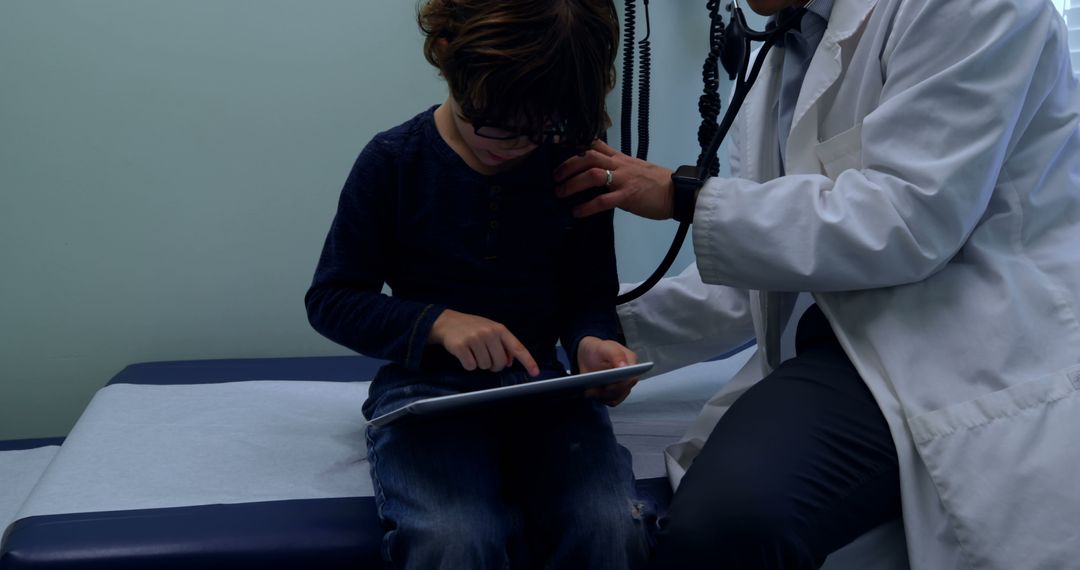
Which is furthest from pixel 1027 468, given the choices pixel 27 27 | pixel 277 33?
pixel 27 27

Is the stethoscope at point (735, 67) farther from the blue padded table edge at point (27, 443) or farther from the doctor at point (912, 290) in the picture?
the blue padded table edge at point (27, 443)

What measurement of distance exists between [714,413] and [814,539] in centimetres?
31

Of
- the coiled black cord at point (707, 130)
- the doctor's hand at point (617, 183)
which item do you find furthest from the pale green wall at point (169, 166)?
the doctor's hand at point (617, 183)

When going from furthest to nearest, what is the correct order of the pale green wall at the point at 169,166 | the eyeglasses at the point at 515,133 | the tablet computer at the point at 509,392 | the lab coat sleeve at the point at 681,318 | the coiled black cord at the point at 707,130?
the pale green wall at the point at 169,166 → the lab coat sleeve at the point at 681,318 → the coiled black cord at the point at 707,130 → the eyeglasses at the point at 515,133 → the tablet computer at the point at 509,392

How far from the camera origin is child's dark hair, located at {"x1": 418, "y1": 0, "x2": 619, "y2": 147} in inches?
36.2

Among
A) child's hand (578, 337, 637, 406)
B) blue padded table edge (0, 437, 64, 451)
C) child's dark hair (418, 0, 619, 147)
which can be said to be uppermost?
child's dark hair (418, 0, 619, 147)

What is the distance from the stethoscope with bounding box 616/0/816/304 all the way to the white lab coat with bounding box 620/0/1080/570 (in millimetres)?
44

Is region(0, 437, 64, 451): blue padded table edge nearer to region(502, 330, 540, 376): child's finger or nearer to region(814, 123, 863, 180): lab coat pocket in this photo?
region(502, 330, 540, 376): child's finger

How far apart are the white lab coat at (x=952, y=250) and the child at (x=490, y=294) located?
178mm

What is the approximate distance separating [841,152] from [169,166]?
3.79ft

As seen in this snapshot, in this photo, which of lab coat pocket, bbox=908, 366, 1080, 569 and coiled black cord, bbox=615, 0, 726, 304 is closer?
lab coat pocket, bbox=908, 366, 1080, 569

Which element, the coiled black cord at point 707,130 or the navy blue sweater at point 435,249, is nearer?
the navy blue sweater at point 435,249

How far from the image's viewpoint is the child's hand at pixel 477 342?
0.97 metres

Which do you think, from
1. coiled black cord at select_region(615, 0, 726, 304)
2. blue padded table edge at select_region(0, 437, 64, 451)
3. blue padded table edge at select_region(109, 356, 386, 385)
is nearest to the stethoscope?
coiled black cord at select_region(615, 0, 726, 304)
